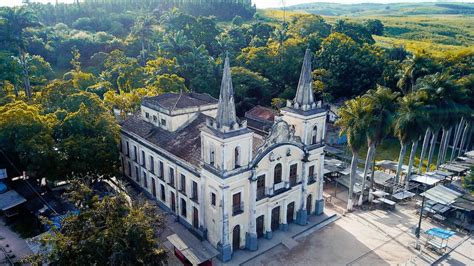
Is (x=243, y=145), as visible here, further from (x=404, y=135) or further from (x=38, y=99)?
(x=38, y=99)

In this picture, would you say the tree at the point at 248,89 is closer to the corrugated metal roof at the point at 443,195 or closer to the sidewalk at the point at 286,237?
the sidewalk at the point at 286,237

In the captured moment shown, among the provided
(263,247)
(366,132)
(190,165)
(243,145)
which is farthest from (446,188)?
(190,165)

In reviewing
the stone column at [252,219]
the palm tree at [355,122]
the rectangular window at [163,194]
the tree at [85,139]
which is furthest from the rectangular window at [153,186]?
the palm tree at [355,122]

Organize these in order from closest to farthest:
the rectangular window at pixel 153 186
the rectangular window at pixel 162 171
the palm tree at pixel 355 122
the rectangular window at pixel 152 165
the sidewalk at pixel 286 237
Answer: the sidewalk at pixel 286 237
the palm tree at pixel 355 122
the rectangular window at pixel 162 171
the rectangular window at pixel 152 165
the rectangular window at pixel 153 186

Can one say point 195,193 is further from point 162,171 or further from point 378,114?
point 378,114

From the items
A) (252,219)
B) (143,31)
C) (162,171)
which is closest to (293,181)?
(252,219)

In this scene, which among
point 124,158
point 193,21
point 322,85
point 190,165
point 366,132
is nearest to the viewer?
point 190,165
